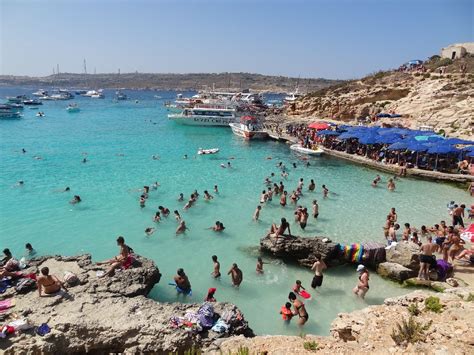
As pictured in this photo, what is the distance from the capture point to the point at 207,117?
5528cm

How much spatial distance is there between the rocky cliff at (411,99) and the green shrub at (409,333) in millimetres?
31902

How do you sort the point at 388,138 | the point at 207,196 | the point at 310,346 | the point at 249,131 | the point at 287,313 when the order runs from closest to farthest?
the point at 310,346, the point at 287,313, the point at 207,196, the point at 388,138, the point at 249,131

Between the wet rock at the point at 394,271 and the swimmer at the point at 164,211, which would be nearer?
the wet rock at the point at 394,271

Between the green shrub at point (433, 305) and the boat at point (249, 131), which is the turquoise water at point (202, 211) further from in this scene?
the boat at point (249, 131)

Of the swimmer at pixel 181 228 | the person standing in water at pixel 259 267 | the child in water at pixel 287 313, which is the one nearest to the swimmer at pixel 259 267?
the person standing in water at pixel 259 267

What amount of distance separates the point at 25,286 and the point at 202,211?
35.2ft

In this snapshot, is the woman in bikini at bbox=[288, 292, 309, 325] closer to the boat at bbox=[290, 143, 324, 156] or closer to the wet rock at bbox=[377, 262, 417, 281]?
the wet rock at bbox=[377, 262, 417, 281]

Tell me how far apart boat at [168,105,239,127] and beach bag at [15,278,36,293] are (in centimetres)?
4659

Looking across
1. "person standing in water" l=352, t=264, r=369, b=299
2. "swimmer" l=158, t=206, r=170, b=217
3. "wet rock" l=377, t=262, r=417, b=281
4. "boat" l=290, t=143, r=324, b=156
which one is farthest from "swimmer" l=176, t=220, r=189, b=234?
"boat" l=290, t=143, r=324, b=156

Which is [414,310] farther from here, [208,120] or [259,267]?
[208,120]

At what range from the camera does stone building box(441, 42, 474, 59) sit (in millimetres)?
58875

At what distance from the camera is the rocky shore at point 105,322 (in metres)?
8.20

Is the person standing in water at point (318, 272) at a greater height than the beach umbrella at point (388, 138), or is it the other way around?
the beach umbrella at point (388, 138)

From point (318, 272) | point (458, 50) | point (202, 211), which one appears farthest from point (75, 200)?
point (458, 50)
